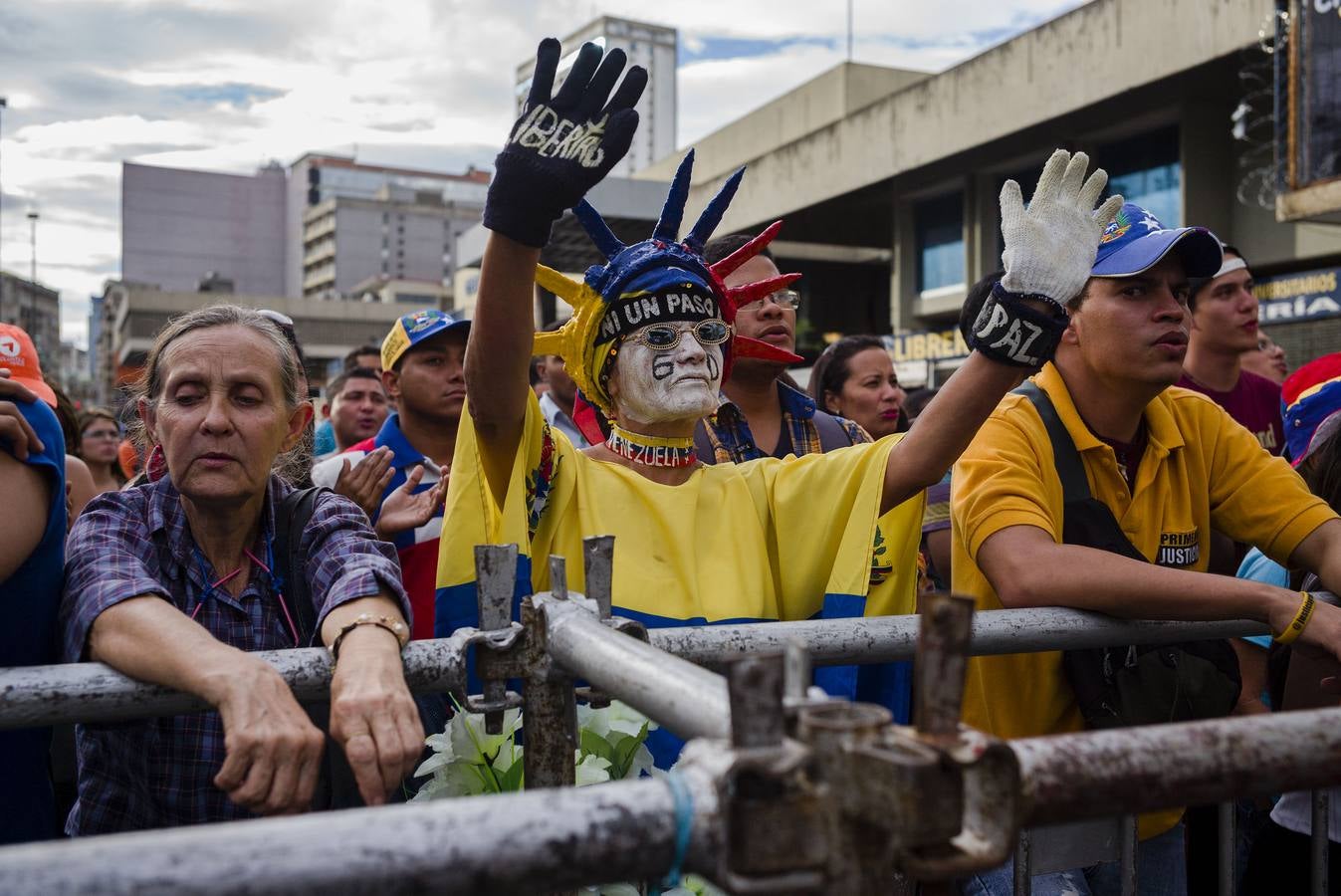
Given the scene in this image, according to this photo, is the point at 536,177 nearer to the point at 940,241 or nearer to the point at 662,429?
the point at 662,429

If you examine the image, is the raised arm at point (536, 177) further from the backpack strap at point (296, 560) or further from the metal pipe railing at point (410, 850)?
the metal pipe railing at point (410, 850)

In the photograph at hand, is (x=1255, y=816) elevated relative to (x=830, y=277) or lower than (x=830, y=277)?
lower

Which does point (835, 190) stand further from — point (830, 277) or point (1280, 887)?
point (1280, 887)

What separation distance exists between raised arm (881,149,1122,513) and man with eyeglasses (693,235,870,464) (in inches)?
42.9

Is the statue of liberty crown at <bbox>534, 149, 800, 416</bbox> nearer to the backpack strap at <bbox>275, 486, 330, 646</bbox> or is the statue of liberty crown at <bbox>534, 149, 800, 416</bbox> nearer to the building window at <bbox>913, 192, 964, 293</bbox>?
the backpack strap at <bbox>275, 486, 330, 646</bbox>

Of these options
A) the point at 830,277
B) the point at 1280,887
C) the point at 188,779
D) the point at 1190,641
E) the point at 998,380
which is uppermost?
the point at 830,277

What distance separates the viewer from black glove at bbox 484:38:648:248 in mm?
1986

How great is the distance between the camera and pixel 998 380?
2.18 m

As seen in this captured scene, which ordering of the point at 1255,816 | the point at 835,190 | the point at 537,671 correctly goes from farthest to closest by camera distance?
the point at 835,190, the point at 1255,816, the point at 537,671

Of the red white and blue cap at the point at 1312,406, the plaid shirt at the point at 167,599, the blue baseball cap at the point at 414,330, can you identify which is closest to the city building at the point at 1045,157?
the red white and blue cap at the point at 1312,406

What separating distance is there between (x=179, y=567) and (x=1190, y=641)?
6.36 feet

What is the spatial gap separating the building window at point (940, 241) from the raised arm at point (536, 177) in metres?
18.1

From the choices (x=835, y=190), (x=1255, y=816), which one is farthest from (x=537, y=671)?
(x=835, y=190)

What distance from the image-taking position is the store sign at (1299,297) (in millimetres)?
13617
